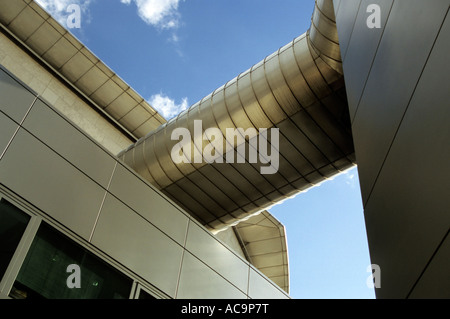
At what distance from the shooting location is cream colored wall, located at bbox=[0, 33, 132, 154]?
11.2 m

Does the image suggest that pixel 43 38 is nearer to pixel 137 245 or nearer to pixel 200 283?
pixel 137 245

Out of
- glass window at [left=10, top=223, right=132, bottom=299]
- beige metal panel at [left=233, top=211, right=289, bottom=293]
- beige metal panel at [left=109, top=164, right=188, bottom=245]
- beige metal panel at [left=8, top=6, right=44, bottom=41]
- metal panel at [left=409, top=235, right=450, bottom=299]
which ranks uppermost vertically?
beige metal panel at [left=8, top=6, right=44, bottom=41]

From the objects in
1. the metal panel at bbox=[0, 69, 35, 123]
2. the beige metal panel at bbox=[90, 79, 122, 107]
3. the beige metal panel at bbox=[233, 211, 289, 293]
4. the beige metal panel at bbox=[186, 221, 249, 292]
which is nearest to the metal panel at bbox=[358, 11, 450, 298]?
the metal panel at bbox=[0, 69, 35, 123]

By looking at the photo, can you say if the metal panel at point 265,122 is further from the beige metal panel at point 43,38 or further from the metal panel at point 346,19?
the beige metal panel at point 43,38

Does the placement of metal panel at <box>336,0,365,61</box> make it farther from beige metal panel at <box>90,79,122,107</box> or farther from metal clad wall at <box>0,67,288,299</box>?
beige metal panel at <box>90,79,122,107</box>

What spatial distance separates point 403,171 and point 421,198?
0.38 m

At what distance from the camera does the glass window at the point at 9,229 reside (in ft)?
16.6

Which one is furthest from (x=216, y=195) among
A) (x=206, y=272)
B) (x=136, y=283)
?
(x=136, y=283)

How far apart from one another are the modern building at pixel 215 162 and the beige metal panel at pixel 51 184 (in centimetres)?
2

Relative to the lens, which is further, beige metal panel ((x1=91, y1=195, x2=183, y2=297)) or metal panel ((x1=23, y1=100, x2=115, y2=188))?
beige metal panel ((x1=91, y1=195, x2=183, y2=297))

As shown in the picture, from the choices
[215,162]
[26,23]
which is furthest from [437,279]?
[26,23]

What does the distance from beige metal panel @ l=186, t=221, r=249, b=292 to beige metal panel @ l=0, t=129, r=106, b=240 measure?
2116mm

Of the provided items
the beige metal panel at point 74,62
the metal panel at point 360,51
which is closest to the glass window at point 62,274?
the metal panel at point 360,51

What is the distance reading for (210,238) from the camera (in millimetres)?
8562
